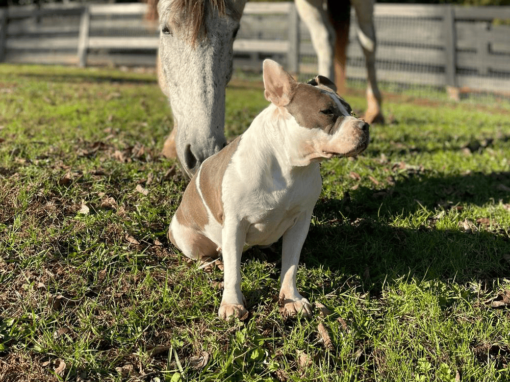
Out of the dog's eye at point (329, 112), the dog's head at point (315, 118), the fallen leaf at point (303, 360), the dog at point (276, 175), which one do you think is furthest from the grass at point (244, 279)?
the dog's eye at point (329, 112)

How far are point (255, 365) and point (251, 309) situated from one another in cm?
42

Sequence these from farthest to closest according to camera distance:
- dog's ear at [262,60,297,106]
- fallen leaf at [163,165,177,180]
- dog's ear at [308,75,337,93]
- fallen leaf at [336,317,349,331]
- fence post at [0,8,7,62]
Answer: fence post at [0,8,7,62] → fallen leaf at [163,165,177,180] → fallen leaf at [336,317,349,331] → dog's ear at [308,75,337,93] → dog's ear at [262,60,297,106]

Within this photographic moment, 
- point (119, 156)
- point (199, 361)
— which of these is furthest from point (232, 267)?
point (119, 156)

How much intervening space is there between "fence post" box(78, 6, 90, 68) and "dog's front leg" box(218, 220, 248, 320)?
14920mm

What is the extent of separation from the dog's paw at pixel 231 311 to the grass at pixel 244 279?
0.04 m

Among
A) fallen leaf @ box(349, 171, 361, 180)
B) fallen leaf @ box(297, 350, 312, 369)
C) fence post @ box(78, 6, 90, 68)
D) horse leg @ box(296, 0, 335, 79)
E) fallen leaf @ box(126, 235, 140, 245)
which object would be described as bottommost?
fallen leaf @ box(297, 350, 312, 369)

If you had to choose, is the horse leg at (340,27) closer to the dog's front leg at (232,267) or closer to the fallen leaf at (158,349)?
the dog's front leg at (232,267)

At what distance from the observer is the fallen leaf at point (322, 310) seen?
9.12 ft

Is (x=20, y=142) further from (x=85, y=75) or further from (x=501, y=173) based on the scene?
(x=85, y=75)

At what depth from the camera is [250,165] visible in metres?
2.52

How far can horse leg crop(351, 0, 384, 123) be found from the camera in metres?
6.82

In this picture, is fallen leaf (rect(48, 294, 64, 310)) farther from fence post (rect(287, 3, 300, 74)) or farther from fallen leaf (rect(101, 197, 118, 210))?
fence post (rect(287, 3, 300, 74))

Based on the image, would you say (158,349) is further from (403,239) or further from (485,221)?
(485,221)

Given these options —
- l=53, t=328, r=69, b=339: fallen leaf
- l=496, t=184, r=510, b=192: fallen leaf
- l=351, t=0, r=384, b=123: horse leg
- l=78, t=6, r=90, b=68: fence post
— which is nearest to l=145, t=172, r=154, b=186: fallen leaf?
l=53, t=328, r=69, b=339: fallen leaf
